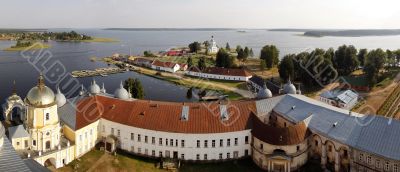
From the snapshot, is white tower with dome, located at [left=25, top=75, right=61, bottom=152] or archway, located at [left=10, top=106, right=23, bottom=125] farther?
archway, located at [left=10, top=106, right=23, bottom=125]

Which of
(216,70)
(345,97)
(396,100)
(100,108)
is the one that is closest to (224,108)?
(100,108)

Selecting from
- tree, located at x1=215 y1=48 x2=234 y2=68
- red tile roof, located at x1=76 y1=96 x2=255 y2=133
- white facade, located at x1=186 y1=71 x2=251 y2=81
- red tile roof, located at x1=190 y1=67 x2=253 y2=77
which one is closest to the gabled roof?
red tile roof, located at x1=76 y1=96 x2=255 y2=133

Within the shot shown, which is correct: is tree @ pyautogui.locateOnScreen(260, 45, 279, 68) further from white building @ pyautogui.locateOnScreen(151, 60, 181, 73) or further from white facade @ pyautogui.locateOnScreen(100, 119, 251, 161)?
white facade @ pyautogui.locateOnScreen(100, 119, 251, 161)

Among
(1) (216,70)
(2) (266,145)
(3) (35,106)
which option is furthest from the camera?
(1) (216,70)

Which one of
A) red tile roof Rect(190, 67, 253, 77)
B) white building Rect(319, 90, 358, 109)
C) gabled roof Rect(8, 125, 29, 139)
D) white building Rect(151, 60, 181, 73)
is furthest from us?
white building Rect(151, 60, 181, 73)

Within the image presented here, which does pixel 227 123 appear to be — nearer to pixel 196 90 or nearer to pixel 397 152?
pixel 397 152

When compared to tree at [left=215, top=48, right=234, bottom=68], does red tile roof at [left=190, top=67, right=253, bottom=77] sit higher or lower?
lower

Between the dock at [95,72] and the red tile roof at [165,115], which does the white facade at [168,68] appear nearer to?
the dock at [95,72]
